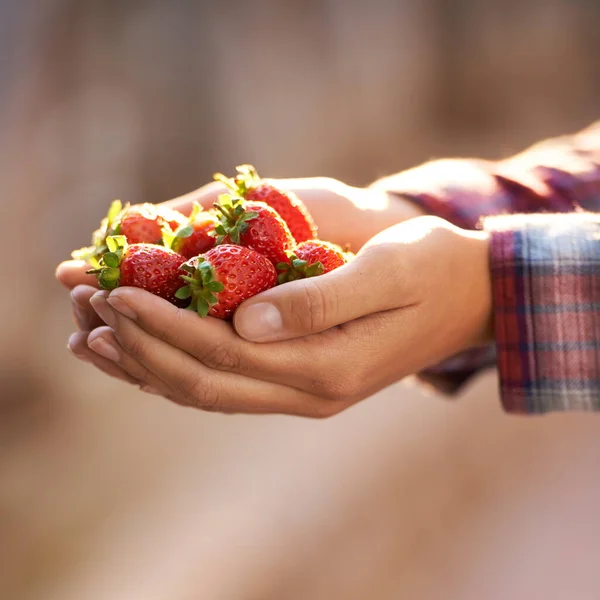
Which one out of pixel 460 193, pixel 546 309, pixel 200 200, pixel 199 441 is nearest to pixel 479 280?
pixel 546 309

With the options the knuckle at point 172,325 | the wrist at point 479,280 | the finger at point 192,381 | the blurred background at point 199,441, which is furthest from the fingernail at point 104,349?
the blurred background at point 199,441

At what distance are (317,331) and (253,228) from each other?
14 cm

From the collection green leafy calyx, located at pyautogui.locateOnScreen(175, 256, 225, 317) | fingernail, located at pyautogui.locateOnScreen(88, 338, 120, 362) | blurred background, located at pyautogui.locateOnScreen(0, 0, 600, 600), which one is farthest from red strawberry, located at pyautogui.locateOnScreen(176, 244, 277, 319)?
blurred background, located at pyautogui.locateOnScreen(0, 0, 600, 600)

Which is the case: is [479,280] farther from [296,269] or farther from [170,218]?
[170,218]

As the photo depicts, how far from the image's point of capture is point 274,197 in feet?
3.49

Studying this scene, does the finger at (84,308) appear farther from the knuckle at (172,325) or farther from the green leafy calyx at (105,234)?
the knuckle at (172,325)

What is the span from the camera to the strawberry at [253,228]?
975 millimetres

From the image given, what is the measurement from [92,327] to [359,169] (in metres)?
2.71

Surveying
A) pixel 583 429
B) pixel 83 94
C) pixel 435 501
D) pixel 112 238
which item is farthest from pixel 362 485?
pixel 112 238

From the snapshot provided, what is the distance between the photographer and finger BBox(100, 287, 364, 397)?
2.93 ft

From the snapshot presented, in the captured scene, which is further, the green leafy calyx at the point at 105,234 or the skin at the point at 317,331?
the green leafy calyx at the point at 105,234

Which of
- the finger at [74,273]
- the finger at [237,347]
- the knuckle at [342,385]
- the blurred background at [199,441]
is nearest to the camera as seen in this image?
the finger at [237,347]

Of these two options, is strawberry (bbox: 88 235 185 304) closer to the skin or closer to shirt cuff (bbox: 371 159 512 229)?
the skin

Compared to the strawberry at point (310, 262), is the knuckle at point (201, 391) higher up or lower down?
lower down
